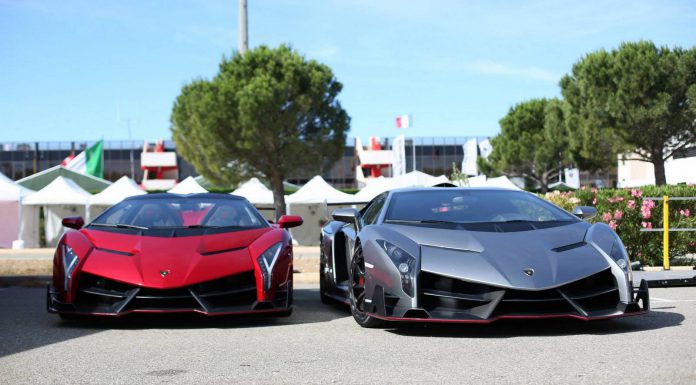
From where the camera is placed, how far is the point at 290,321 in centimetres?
805

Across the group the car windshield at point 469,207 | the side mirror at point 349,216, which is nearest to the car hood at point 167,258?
the side mirror at point 349,216

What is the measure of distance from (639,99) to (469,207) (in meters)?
39.3

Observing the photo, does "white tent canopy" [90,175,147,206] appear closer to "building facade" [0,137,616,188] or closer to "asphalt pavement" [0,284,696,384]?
"asphalt pavement" [0,284,696,384]

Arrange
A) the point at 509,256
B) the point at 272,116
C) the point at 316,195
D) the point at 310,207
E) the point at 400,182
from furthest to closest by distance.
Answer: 1. the point at 272,116
2. the point at 400,182
3. the point at 310,207
4. the point at 316,195
5. the point at 509,256

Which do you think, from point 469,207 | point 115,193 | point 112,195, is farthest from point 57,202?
point 469,207

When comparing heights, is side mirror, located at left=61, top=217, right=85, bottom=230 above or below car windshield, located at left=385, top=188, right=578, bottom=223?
below

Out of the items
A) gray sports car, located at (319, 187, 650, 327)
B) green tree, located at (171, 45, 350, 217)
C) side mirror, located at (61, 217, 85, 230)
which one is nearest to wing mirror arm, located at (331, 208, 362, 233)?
gray sports car, located at (319, 187, 650, 327)

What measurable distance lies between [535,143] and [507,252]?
63.3 metres

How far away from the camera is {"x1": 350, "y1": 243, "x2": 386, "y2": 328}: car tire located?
7.19m

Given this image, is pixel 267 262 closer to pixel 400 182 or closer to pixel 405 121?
pixel 400 182

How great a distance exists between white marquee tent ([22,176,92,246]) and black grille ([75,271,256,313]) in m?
29.4

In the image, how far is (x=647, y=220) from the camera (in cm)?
1566

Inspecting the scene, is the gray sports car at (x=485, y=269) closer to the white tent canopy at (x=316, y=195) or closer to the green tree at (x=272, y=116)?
the white tent canopy at (x=316, y=195)

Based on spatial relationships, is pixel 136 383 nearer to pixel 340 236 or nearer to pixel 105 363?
pixel 105 363
